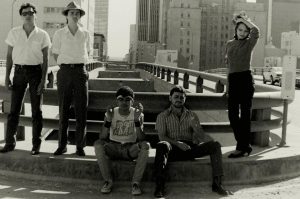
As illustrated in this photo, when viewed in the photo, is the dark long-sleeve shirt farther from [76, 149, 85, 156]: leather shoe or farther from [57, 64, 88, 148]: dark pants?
[76, 149, 85, 156]: leather shoe

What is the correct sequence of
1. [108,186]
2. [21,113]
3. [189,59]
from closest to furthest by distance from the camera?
[108,186] → [21,113] → [189,59]

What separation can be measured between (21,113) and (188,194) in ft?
9.41

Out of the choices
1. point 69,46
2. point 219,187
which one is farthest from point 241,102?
point 69,46

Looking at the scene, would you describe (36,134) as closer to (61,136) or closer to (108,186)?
(61,136)

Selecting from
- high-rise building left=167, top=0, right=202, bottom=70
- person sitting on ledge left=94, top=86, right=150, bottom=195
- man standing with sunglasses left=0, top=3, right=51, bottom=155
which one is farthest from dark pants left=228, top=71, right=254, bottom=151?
high-rise building left=167, top=0, right=202, bottom=70

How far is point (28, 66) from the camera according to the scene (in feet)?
20.9

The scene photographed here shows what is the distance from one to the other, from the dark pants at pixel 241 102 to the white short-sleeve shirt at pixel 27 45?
245cm

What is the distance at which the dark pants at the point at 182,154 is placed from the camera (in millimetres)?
5605

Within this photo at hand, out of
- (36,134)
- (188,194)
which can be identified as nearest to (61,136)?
(36,134)

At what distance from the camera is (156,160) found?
18.7 feet

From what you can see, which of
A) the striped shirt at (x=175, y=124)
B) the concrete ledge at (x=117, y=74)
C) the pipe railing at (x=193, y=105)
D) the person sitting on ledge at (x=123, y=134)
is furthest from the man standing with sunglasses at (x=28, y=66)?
the concrete ledge at (x=117, y=74)

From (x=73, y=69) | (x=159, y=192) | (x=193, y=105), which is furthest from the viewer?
(x=193, y=105)

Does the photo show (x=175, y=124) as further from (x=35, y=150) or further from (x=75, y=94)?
(x=35, y=150)

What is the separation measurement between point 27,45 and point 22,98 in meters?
0.69
